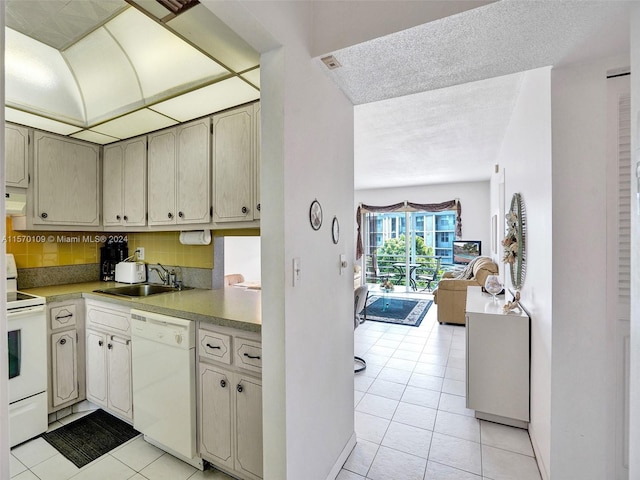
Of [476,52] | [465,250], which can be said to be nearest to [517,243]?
[476,52]

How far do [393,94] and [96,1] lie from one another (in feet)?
5.15

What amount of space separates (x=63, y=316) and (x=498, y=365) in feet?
10.8

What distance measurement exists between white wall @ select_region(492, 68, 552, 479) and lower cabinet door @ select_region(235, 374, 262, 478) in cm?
156

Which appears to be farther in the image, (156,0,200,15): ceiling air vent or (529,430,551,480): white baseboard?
(529,430,551,480): white baseboard

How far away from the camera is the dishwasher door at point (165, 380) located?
1.77m

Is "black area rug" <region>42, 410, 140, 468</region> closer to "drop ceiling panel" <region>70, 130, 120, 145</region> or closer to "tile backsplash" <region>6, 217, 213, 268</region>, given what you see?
"tile backsplash" <region>6, 217, 213, 268</region>

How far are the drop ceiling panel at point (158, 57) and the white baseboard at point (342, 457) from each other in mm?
2348

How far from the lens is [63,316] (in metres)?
2.30

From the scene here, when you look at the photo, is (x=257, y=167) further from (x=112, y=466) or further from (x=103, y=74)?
(x=112, y=466)

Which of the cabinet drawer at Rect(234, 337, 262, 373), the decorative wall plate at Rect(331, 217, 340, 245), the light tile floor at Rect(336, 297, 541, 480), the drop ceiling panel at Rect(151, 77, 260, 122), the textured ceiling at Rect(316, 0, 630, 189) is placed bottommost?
the light tile floor at Rect(336, 297, 541, 480)

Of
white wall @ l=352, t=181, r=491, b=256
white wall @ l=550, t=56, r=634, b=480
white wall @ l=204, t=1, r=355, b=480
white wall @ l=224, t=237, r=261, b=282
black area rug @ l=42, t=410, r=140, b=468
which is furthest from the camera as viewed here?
white wall @ l=352, t=181, r=491, b=256

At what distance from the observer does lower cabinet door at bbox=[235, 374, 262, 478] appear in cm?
157

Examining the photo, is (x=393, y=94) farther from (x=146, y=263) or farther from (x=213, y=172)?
(x=146, y=263)

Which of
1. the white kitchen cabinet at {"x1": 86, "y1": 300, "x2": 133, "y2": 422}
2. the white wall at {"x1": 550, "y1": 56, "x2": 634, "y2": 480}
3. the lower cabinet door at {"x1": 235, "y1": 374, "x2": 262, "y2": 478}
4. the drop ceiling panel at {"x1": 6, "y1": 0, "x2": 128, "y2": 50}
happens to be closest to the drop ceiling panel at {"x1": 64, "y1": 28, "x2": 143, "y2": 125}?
the drop ceiling panel at {"x1": 6, "y1": 0, "x2": 128, "y2": 50}
